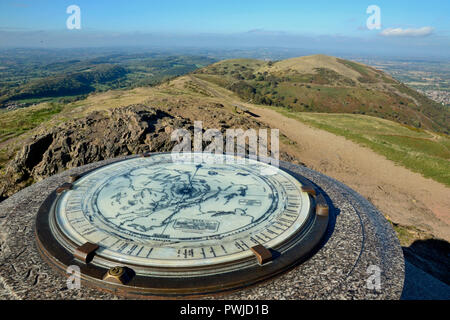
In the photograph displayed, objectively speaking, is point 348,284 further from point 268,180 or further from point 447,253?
point 447,253

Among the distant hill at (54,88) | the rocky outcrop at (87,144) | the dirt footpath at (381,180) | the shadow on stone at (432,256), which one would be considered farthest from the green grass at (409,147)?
the distant hill at (54,88)

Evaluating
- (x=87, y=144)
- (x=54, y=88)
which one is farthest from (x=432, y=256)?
(x=54, y=88)

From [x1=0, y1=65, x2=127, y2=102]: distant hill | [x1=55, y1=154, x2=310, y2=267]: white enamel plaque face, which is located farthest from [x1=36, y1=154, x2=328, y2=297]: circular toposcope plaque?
[x1=0, y1=65, x2=127, y2=102]: distant hill

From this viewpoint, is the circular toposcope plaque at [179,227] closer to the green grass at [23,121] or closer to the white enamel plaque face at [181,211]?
the white enamel plaque face at [181,211]

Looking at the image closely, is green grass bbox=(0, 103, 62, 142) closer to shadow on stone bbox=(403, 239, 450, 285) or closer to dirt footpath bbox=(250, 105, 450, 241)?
dirt footpath bbox=(250, 105, 450, 241)

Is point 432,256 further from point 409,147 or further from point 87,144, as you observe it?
point 409,147
